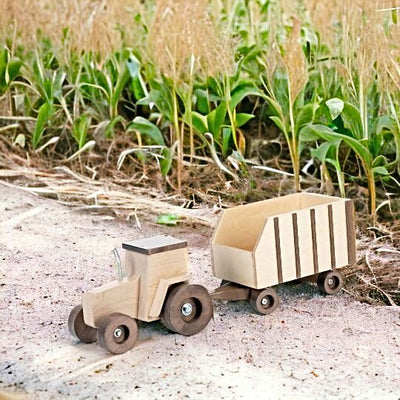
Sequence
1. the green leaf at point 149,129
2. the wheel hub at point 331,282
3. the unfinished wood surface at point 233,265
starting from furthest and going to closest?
the green leaf at point 149,129 < the wheel hub at point 331,282 < the unfinished wood surface at point 233,265

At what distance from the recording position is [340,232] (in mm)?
2820

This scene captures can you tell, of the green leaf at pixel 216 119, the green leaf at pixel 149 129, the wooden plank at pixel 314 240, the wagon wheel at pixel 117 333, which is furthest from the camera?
the green leaf at pixel 149 129

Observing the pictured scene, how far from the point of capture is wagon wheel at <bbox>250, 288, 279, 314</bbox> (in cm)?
269

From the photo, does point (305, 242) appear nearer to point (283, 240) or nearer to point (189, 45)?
point (283, 240)

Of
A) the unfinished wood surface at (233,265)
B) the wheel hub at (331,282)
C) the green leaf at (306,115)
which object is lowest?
the wheel hub at (331,282)

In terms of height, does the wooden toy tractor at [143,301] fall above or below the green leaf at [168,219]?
above

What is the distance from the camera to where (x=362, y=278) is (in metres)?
2.97

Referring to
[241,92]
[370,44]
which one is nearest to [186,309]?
[370,44]

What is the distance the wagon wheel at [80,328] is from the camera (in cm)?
252

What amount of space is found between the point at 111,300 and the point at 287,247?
1.76ft

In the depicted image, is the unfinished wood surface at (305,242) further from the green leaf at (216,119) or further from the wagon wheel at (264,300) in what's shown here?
the green leaf at (216,119)

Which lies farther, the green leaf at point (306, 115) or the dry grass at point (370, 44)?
the green leaf at point (306, 115)

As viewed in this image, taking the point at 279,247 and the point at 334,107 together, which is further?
the point at 334,107

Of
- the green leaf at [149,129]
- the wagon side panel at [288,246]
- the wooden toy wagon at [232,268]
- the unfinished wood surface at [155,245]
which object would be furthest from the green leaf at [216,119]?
the unfinished wood surface at [155,245]
